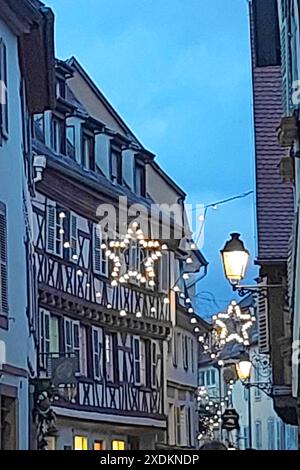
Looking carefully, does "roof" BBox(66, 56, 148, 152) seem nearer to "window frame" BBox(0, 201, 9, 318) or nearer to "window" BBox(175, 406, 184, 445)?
"window" BBox(175, 406, 184, 445)

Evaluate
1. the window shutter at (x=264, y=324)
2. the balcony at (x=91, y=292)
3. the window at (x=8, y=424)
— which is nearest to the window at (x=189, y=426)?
the balcony at (x=91, y=292)

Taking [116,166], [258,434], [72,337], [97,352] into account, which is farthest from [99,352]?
[258,434]

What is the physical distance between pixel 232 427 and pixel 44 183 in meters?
9.23

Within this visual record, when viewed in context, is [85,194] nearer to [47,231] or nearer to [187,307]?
[47,231]

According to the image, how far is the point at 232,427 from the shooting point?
54.3 ft

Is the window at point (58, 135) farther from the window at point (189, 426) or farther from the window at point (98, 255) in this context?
the window at point (189, 426)

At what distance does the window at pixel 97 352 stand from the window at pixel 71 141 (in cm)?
382

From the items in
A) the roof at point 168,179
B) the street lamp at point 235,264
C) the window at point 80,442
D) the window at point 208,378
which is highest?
the roof at point 168,179

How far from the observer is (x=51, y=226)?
24.3 meters

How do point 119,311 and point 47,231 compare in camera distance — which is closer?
point 47,231

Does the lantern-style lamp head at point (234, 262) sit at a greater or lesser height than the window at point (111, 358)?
lesser

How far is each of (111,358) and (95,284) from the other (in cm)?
177

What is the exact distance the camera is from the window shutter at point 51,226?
78.4 ft
